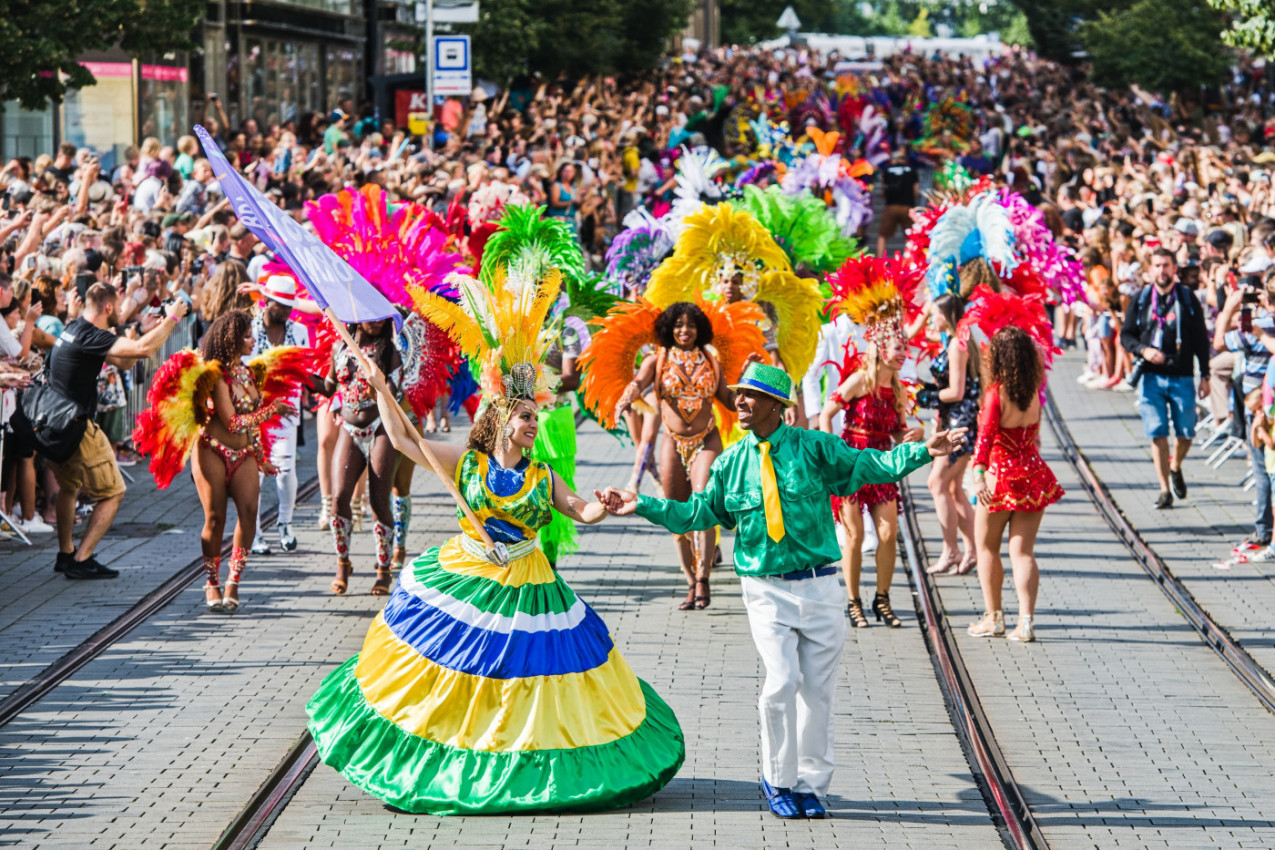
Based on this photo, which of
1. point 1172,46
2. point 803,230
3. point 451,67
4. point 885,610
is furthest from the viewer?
point 1172,46

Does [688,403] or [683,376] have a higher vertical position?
[683,376]

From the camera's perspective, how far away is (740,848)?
648 centimetres

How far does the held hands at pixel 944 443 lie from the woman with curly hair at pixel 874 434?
336cm

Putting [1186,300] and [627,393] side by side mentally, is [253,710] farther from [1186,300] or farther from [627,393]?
[1186,300]

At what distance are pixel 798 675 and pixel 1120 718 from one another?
2.19m

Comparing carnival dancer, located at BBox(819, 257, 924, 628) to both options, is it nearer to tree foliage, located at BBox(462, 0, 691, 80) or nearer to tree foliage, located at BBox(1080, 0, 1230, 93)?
tree foliage, located at BBox(462, 0, 691, 80)

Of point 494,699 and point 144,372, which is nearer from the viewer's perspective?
point 494,699

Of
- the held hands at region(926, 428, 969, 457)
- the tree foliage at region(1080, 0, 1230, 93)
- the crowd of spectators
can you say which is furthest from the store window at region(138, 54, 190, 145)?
the tree foliage at region(1080, 0, 1230, 93)

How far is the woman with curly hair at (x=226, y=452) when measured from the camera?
33.6 ft

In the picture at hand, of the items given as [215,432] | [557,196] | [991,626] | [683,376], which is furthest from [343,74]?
[991,626]

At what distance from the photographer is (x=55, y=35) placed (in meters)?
19.1

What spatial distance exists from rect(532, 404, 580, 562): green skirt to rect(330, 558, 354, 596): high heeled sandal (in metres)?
1.24

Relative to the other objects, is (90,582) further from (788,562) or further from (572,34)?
(572,34)

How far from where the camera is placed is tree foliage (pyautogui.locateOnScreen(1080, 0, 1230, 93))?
46.6 metres
